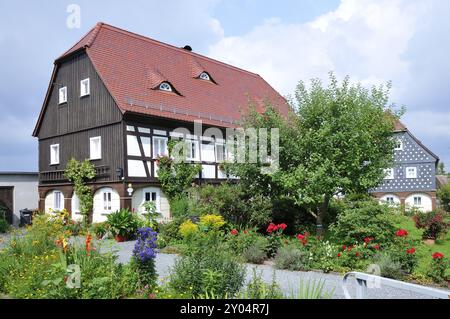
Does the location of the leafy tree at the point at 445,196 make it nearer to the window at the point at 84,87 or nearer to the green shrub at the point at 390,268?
the window at the point at 84,87

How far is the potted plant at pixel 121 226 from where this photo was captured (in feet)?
45.5

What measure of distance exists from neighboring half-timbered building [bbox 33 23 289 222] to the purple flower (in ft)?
31.9

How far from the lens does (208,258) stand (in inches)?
254

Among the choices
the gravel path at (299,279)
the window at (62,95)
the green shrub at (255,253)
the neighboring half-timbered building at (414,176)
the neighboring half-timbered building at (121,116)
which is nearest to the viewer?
the gravel path at (299,279)

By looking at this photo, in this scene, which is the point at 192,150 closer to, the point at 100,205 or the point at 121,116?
the point at 121,116

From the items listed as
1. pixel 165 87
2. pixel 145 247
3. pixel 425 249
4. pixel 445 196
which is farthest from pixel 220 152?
pixel 445 196

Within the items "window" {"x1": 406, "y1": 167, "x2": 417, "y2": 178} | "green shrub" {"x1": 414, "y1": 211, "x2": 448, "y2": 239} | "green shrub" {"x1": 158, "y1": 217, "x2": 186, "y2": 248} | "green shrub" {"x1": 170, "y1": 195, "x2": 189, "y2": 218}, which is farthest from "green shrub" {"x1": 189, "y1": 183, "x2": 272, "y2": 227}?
"window" {"x1": 406, "y1": 167, "x2": 417, "y2": 178}

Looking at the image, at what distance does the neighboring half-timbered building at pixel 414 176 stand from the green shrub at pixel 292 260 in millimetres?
23513

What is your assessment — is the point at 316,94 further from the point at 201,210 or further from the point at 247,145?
the point at 201,210

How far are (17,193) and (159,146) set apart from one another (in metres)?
10.5

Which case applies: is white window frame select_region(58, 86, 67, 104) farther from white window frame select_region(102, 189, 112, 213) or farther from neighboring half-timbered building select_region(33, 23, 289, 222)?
Result: white window frame select_region(102, 189, 112, 213)

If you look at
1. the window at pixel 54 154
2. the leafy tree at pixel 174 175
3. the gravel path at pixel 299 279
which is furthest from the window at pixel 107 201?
the gravel path at pixel 299 279

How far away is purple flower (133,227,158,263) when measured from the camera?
6551 mm
